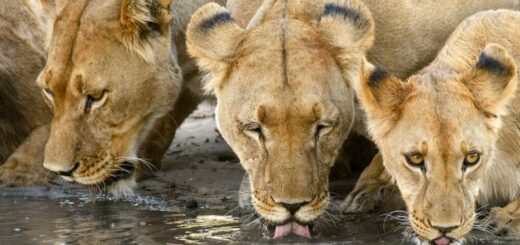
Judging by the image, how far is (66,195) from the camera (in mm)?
9578

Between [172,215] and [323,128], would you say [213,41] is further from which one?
[172,215]

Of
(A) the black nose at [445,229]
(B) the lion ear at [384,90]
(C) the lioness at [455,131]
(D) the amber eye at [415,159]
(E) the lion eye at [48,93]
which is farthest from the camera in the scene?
(E) the lion eye at [48,93]

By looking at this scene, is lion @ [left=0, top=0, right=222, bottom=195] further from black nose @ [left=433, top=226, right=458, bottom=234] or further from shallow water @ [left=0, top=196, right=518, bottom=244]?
black nose @ [left=433, top=226, right=458, bottom=234]

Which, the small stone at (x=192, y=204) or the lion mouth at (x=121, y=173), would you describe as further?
the small stone at (x=192, y=204)

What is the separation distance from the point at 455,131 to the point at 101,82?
2.46 meters

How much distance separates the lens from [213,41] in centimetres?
801

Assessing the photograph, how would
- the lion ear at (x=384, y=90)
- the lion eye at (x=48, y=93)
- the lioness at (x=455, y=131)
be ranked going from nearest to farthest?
the lioness at (x=455, y=131), the lion ear at (x=384, y=90), the lion eye at (x=48, y=93)

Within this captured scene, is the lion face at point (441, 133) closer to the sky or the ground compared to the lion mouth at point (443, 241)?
closer to the sky

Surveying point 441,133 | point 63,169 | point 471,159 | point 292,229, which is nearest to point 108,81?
point 63,169

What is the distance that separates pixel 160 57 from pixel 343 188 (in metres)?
1.50

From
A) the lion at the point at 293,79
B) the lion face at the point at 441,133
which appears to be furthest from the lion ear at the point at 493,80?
the lion at the point at 293,79

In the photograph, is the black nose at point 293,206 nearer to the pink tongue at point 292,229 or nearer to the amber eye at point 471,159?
the pink tongue at point 292,229

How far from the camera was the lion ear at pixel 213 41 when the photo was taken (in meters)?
7.93

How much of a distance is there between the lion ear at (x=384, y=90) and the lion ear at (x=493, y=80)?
13.6 inches
